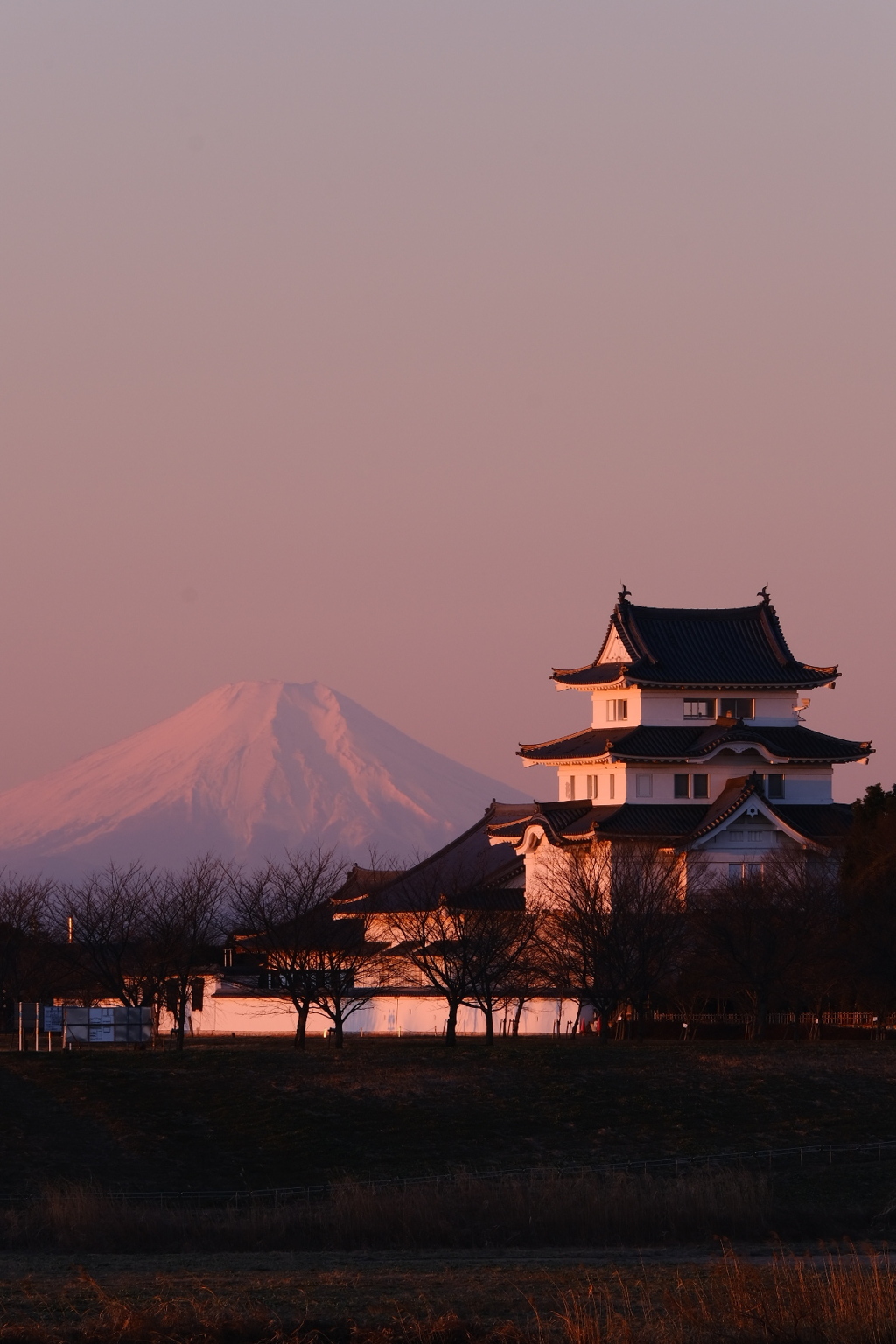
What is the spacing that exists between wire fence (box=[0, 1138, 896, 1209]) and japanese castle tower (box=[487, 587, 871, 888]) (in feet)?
88.6

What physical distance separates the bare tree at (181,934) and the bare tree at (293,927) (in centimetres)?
109

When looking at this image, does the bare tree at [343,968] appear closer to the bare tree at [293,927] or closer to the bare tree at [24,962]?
the bare tree at [293,927]

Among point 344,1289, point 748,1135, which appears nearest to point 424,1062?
point 748,1135

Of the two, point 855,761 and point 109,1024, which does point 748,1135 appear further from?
point 855,761

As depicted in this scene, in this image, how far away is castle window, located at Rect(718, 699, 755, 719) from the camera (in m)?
66.9

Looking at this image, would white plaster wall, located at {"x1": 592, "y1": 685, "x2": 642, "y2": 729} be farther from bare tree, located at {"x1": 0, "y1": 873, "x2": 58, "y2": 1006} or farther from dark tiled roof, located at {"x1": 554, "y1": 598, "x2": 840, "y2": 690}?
bare tree, located at {"x1": 0, "y1": 873, "x2": 58, "y2": 1006}

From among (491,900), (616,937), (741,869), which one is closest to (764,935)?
(616,937)

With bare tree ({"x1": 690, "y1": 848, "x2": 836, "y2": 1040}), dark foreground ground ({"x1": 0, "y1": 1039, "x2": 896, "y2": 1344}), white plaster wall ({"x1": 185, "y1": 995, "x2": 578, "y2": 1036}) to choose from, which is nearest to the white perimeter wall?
white plaster wall ({"x1": 185, "y1": 995, "x2": 578, "y2": 1036})

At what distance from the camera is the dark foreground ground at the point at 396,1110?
33938 millimetres

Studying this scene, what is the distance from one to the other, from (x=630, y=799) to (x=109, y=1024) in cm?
2389

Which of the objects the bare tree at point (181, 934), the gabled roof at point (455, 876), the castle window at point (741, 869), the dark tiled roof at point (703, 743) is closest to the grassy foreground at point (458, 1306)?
the bare tree at point (181, 934)

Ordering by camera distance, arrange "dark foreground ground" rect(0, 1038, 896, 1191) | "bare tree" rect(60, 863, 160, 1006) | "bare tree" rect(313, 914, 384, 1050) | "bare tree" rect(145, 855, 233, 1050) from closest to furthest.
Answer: "dark foreground ground" rect(0, 1038, 896, 1191)
"bare tree" rect(313, 914, 384, 1050)
"bare tree" rect(145, 855, 233, 1050)
"bare tree" rect(60, 863, 160, 1006)

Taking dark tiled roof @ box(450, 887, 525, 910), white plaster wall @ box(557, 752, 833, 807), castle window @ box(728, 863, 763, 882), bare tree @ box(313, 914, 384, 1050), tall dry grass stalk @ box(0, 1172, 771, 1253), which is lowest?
tall dry grass stalk @ box(0, 1172, 771, 1253)

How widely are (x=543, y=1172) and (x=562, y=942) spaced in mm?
22608
